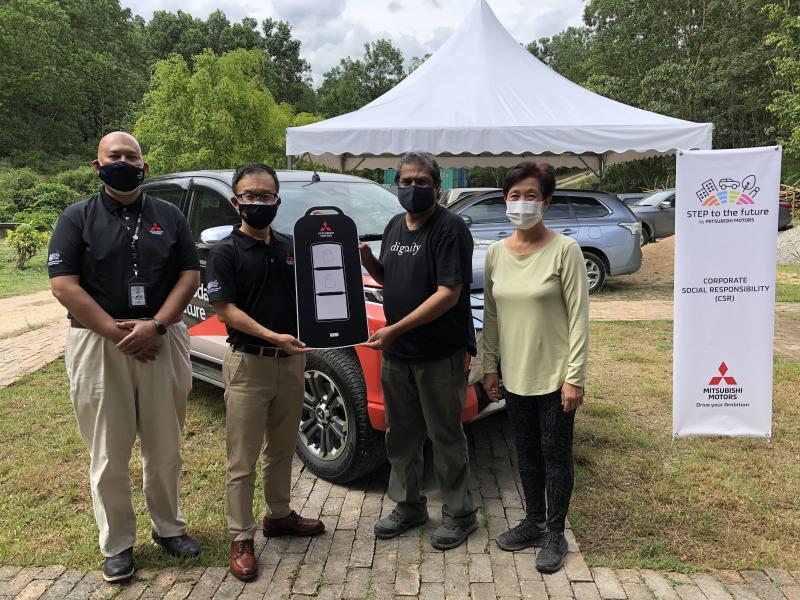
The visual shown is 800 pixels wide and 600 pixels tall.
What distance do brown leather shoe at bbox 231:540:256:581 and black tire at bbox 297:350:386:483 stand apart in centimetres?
80

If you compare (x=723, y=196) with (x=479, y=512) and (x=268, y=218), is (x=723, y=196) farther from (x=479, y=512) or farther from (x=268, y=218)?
(x=268, y=218)

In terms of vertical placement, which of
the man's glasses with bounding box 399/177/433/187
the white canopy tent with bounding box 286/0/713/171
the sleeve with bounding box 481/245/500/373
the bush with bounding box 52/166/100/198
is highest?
the bush with bounding box 52/166/100/198

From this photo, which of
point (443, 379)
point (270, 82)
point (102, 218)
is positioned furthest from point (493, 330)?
point (270, 82)

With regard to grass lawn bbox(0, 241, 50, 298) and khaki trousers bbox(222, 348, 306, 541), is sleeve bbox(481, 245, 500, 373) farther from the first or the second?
grass lawn bbox(0, 241, 50, 298)

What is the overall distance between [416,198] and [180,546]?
1982 mm

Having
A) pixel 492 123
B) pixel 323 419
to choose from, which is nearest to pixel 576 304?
pixel 323 419

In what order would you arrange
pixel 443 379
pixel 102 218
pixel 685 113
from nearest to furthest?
pixel 102 218 < pixel 443 379 < pixel 685 113

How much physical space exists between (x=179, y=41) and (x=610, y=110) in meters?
52.1

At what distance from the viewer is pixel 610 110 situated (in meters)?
9.29

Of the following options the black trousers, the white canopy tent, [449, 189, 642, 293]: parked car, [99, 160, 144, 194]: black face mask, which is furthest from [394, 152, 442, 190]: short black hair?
[449, 189, 642, 293]: parked car

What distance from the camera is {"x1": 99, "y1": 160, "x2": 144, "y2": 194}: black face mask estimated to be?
254 centimetres

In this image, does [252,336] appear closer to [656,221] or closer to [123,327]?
[123,327]

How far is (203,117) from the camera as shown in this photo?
18.0 meters

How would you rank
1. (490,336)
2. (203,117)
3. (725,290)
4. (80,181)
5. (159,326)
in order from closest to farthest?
(159,326) → (490,336) → (725,290) → (203,117) → (80,181)
